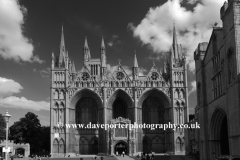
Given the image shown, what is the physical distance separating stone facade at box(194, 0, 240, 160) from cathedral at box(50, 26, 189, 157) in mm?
37369

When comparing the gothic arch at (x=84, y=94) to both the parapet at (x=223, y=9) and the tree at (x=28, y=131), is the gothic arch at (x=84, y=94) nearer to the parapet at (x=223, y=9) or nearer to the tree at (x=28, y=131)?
the tree at (x=28, y=131)

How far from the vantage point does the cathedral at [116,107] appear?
259ft

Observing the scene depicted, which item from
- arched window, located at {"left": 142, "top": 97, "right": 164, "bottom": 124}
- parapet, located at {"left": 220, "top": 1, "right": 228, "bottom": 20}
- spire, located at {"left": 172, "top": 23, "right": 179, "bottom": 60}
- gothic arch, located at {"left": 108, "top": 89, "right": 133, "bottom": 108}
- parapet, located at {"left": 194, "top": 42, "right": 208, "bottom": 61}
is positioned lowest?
arched window, located at {"left": 142, "top": 97, "right": 164, "bottom": 124}

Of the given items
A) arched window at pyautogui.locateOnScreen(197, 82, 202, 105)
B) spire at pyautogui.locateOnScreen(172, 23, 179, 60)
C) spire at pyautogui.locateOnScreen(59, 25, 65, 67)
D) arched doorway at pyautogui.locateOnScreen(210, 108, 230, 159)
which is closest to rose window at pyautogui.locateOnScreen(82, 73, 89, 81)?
spire at pyautogui.locateOnScreen(59, 25, 65, 67)

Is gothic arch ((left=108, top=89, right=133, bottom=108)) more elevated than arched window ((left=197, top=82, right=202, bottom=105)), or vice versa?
gothic arch ((left=108, top=89, right=133, bottom=108))

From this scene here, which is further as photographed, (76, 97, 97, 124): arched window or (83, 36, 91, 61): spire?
(83, 36, 91, 61): spire

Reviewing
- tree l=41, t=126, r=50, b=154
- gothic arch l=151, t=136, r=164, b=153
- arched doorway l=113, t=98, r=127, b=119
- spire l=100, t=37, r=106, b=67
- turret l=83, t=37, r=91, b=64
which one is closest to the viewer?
gothic arch l=151, t=136, r=164, b=153

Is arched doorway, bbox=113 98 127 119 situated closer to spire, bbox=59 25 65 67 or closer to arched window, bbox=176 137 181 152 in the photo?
arched window, bbox=176 137 181 152

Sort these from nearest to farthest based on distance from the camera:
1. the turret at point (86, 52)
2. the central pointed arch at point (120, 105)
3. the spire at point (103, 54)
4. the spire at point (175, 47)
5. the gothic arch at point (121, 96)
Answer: the gothic arch at point (121, 96) < the central pointed arch at point (120, 105) < the spire at point (103, 54) < the spire at point (175, 47) < the turret at point (86, 52)

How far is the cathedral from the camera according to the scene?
79062 mm

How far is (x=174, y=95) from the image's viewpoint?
8156cm

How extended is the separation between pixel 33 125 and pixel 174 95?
39.3 m

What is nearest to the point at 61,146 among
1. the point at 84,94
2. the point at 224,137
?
the point at 84,94

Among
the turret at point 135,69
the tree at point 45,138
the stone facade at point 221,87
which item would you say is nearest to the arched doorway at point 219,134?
the stone facade at point 221,87
